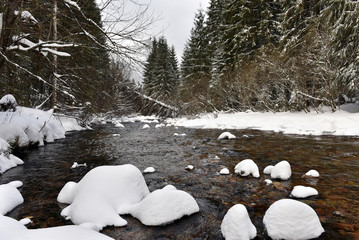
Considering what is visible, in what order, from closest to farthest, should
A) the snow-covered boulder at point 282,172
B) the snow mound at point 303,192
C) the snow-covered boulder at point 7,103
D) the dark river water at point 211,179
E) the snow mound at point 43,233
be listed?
the snow mound at point 43,233 < the dark river water at point 211,179 < the snow mound at point 303,192 < the snow-covered boulder at point 282,172 < the snow-covered boulder at point 7,103

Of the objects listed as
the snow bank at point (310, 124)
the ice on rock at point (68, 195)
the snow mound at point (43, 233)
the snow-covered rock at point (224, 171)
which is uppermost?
the snow bank at point (310, 124)

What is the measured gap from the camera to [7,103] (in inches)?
278

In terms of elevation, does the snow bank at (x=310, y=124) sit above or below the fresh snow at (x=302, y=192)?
above

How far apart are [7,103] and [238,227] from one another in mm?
8002

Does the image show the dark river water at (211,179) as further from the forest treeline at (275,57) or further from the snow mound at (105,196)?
the forest treeline at (275,57)

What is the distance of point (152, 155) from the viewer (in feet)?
21.8

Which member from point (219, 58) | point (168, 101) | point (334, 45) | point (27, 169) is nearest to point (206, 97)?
point (219, 58)

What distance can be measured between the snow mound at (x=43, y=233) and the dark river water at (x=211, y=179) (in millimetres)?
414

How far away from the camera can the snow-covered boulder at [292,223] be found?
91.0 inches

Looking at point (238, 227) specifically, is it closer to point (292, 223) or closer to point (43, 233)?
point (292, 223)

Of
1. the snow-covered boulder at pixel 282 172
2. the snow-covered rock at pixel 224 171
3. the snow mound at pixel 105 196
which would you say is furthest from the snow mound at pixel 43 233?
the snow-covered boulder at pixel 282 172

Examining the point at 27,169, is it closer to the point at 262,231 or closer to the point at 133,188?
the point at 133,188

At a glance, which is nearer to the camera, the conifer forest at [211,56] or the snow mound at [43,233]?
the snow mound at [43,233]

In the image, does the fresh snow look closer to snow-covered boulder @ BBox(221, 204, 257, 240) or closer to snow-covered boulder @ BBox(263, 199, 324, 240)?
snow-covered boulder @ BBox(263, 199, 324, 240)
